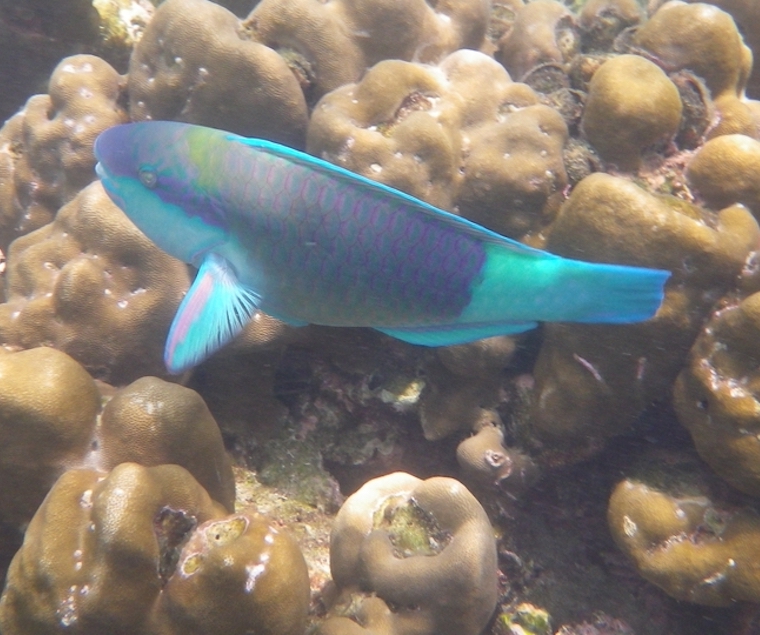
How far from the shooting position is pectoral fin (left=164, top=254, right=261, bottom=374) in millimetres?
1873

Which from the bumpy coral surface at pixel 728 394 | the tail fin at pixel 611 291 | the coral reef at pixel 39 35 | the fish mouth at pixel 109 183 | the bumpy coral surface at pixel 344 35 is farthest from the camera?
the coral reef at pixel 39 35

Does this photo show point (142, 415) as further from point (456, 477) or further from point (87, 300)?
point (456, 477)

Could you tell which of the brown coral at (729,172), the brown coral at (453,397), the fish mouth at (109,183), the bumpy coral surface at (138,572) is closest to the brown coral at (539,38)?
the brown coral at (729,172)

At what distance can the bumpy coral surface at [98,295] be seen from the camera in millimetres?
3020

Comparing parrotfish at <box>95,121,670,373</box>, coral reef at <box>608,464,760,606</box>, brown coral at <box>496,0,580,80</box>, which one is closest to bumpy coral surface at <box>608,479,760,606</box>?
coral reef at <box>608,464,760,606</box>

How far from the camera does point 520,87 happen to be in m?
3.42

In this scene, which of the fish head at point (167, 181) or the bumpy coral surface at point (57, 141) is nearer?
the fish head at point (167, 181)

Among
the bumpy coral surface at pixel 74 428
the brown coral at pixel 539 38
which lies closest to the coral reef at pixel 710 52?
the brown coral at pixel 539 38

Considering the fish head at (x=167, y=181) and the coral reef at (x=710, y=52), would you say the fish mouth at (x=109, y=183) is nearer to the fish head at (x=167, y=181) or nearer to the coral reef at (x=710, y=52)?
the fish head at (x=167, y=181)

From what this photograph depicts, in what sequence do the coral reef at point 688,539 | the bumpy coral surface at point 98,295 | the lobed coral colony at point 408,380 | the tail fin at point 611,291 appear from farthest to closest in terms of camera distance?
the bumpy coral surface at point 98,295 < the coral reef at point 688,539 < the lobed coral colony at point 408,380 < the tail fin at point 611,291

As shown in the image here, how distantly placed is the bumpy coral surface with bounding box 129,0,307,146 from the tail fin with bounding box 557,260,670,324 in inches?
94.7

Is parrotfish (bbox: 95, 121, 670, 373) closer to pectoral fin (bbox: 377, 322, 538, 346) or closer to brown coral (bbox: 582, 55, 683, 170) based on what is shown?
pectoral fin (bbox: 377, 322, 538, 346)

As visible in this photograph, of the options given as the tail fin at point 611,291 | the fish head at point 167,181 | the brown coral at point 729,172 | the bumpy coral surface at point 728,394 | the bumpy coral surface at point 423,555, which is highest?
the brown coral at point 729,172

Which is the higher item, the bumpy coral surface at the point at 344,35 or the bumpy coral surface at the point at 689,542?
the bumpy coral surface at the point at 344,35
